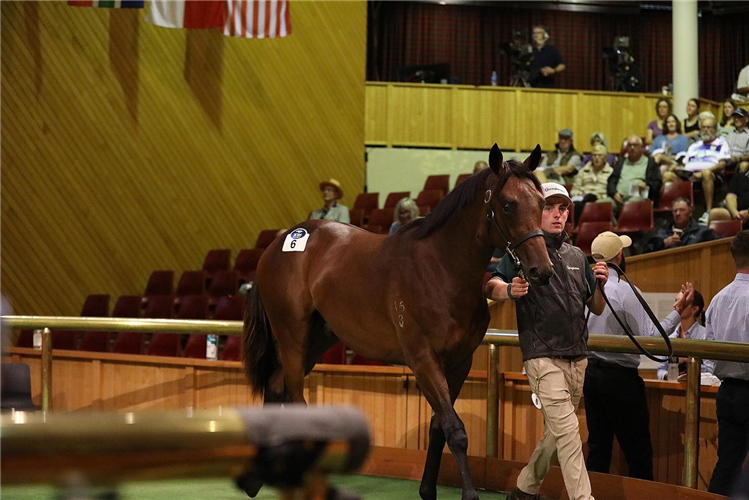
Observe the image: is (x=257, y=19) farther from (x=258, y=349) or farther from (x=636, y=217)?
(x=258, y=349)

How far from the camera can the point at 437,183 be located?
607 inches

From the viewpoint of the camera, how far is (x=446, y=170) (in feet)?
55.0

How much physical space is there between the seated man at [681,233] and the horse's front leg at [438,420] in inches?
216

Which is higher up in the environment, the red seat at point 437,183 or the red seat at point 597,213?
the red seat at point 437,183

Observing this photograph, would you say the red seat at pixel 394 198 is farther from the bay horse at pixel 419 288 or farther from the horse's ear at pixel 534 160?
the horse's ear at pixel 534 160

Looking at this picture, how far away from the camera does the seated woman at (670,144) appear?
13172mm

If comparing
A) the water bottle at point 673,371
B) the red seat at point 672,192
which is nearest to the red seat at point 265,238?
the red seat at point 672,192

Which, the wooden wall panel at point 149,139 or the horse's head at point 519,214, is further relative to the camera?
the wooden wall panel at point 149,139

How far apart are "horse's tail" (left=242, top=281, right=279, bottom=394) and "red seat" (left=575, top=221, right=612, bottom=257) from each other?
576cm

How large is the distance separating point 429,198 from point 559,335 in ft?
31.3

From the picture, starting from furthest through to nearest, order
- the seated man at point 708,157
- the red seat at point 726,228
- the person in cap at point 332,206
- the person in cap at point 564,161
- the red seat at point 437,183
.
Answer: the red seat at point 437,183 < the person in cap at point 564,161 < the person in cap at point 332,206 < the seated man at point 708,157 < the red seat at point 726,228

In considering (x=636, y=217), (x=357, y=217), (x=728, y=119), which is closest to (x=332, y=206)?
(x=357, y=217)

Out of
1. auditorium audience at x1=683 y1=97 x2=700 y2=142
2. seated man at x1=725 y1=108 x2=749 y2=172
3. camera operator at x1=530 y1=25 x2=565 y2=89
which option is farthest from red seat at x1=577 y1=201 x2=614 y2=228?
camera operator at x1=530 y1=25 x2=565 y2=89

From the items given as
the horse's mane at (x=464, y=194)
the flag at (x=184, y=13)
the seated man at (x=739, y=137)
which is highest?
the flag at (x=184, y=13)
